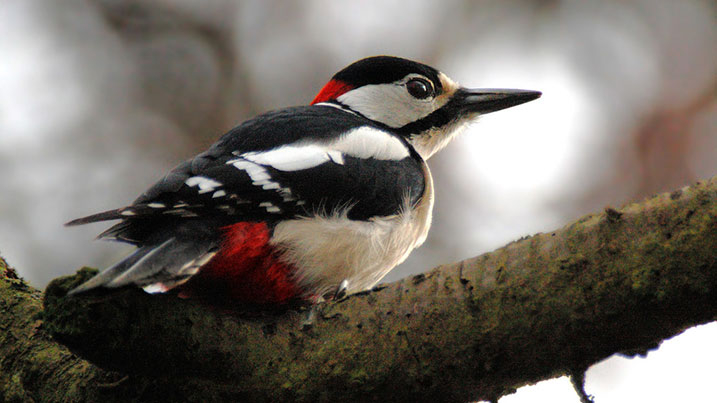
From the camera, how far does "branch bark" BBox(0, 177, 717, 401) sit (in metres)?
1.81

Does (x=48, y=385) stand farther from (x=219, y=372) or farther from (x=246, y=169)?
(x=246, y=169)

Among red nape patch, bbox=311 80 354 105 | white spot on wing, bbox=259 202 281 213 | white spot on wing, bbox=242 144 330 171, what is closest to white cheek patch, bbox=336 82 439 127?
red nape patch, bbox=311 80 354 105

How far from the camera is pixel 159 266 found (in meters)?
2.12

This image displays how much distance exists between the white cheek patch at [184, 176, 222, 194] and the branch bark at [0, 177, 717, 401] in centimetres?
40

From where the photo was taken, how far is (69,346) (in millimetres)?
2047

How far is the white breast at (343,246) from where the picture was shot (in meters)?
2.65

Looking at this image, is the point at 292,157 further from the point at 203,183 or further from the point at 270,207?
the point at 203,183

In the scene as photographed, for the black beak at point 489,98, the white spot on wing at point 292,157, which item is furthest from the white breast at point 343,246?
the black beak at point 489,98

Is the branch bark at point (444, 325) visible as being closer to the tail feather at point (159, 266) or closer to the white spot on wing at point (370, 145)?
the tail feather at point (159, 266)

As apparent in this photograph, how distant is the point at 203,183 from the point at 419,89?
1.81 meters

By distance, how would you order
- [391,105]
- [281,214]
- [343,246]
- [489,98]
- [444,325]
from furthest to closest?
[489,98] → [391,105] → [343,246] → [281,214] → [444,325]

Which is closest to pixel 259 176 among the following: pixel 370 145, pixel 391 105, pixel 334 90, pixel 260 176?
pixel 260 176

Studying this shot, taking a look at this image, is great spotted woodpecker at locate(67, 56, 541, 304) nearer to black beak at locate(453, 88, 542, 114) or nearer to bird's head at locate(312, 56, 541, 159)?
bird's head at locate(312, 56, 541, 159)

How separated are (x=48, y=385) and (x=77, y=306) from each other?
0.67 metres
